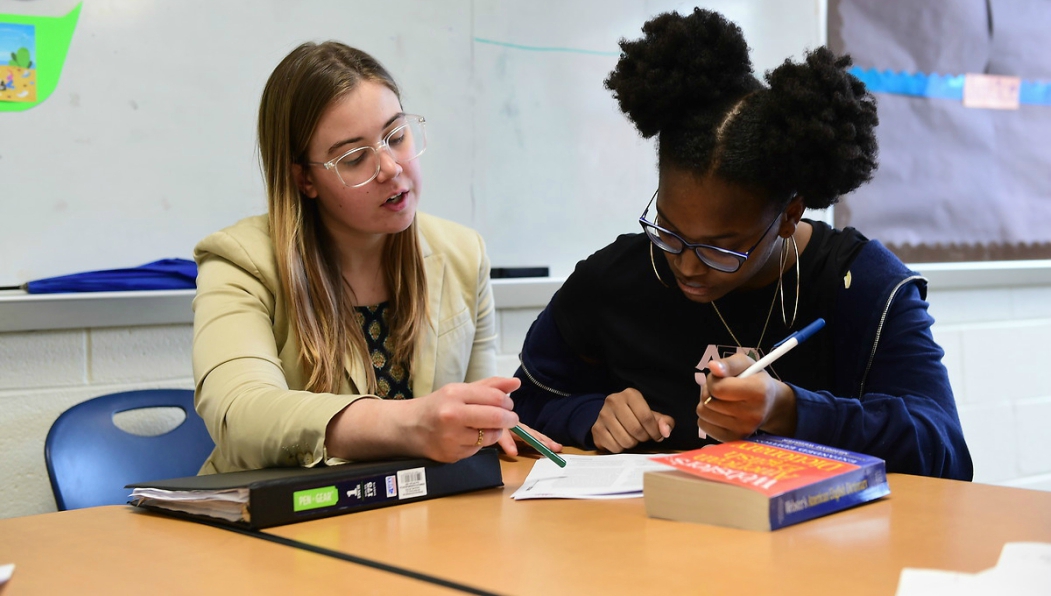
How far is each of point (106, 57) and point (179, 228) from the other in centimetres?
37

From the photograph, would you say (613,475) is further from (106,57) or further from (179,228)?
(106,57)

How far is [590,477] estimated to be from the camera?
3.86 feet

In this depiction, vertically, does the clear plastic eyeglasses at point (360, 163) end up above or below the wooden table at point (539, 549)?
above

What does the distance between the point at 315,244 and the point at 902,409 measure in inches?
38.6

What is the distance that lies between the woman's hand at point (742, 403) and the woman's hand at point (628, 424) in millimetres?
170

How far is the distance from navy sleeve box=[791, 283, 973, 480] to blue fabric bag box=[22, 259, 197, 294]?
51.2 inches

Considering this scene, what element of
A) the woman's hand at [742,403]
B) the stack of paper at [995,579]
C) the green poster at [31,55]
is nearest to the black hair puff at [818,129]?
the woman's hand at [742,403]

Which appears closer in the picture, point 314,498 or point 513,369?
point 314,498

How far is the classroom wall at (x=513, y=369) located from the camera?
182cm

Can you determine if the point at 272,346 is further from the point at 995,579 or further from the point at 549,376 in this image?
the point at 995,579

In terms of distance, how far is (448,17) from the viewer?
225cm

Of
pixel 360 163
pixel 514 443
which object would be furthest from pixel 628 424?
pixel 360 163

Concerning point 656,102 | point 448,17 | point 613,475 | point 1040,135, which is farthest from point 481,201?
point 1040,135

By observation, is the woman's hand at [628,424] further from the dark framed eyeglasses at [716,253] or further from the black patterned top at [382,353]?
the black patterned top at [382,353]
